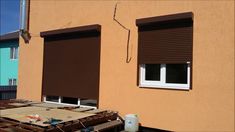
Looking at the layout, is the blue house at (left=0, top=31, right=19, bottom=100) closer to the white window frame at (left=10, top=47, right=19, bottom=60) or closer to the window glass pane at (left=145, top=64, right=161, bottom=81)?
the white window frame at (left=10, top=47, right=19, bottom=60)

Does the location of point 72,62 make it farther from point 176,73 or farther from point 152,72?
point 176,73

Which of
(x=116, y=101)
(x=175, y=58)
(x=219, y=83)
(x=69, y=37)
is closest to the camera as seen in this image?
(x=219, y=83)

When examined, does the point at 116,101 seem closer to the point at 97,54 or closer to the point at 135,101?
the point at 135,101

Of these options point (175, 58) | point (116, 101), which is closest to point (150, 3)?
point (175, 58)

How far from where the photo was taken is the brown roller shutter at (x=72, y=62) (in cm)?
912

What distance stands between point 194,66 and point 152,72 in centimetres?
128

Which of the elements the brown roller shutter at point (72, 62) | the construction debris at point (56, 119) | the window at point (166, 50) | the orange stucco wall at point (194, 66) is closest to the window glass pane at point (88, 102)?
the brown roller shutter at point (72, 62)

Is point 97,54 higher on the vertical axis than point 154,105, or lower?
higher

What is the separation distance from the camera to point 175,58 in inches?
285

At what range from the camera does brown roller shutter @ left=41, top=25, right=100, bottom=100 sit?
9125 mm

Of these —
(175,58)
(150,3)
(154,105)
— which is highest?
(150,3)

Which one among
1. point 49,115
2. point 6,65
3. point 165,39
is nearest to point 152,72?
point 165,39

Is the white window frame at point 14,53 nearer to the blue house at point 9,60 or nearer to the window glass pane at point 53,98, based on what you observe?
the blue house at point 9,60

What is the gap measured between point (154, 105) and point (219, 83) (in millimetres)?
1827
